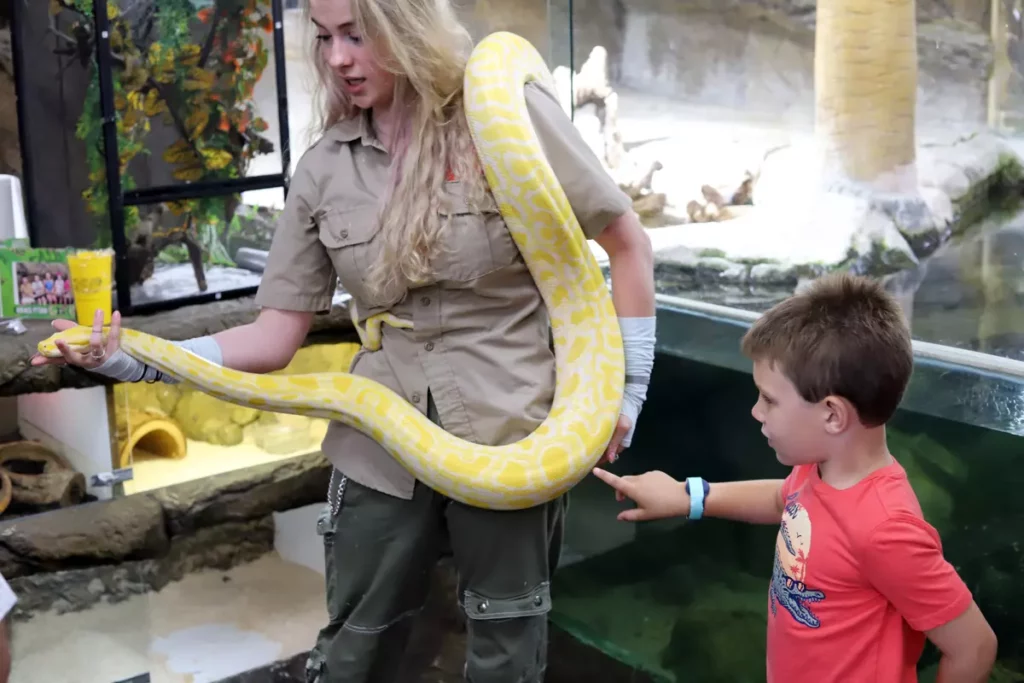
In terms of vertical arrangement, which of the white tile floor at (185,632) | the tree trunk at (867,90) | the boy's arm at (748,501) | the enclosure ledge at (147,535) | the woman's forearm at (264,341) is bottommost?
the white tile floor at (185,632)

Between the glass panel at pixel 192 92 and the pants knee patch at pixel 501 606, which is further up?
the glass panel at pixel 192 92

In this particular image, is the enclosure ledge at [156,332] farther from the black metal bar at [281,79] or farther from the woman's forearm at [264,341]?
the woman's forearm at [264,341]

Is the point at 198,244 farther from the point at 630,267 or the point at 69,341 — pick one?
the point at 630,267

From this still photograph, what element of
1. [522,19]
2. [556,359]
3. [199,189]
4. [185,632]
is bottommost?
Result: [185,632]

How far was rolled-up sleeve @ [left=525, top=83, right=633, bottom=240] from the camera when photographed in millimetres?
1650

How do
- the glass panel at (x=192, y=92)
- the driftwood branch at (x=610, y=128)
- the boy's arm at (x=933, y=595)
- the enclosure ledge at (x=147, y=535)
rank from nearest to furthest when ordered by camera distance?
the boy's arm at (x=933, y=595) → the enclosure ledge at (x=147, y=535) → the glass panel at (x=192, y=92) → the driftwood branch at (x=610, y=128)

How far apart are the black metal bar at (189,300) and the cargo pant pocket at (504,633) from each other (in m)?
1.40

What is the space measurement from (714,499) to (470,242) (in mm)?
551

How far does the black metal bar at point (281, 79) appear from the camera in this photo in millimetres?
2729

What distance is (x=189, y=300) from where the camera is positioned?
2.75m

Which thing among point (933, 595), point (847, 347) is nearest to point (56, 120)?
point (847, 347)

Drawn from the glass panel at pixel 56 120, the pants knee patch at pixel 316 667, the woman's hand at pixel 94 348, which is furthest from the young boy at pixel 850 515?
the glass panel at pixel 56 120

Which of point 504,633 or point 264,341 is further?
point 264,341

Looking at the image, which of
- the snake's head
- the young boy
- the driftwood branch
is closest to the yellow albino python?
the snake's head
